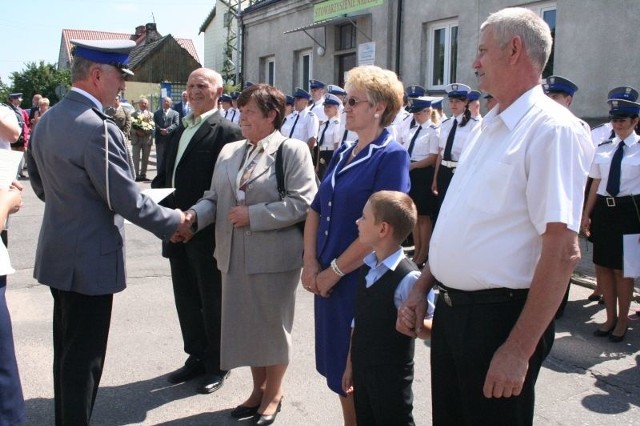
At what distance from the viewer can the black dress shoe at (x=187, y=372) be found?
424 centimetres

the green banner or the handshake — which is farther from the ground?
the green banner

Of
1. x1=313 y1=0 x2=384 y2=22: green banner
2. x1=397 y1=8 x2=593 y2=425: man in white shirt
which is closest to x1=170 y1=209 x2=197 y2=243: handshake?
A: x1=397 y1=8 x2=593 y2=425: man in white shirt

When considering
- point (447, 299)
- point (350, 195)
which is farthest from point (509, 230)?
point (350, 195)

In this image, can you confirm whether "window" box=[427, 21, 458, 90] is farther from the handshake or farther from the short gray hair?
the short gray hair

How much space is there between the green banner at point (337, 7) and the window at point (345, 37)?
57cm

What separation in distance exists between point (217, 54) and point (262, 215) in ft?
130

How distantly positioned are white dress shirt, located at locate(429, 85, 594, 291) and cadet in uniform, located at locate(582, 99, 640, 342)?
142 inches

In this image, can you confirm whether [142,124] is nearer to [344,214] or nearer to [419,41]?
[419,41]

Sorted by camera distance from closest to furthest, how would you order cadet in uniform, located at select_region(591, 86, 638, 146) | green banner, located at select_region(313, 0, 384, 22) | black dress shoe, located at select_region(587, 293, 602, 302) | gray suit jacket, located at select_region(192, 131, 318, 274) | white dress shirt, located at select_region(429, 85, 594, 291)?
1. white dress shirt, located at select_region(429, 85, 594, 291)
2. gray suit jacket, located at select_region(192, 131, 318, 274)
3. cadet in uniform, located at select_region(591, 86, 638, 146)
4. black dress shoe, located at select_region(587, 293, 602, 302)
5. green banner, located at select_region(313, 0, 384, 22)

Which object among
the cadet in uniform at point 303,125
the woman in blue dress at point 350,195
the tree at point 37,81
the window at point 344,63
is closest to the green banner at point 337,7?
the window at point 344,63

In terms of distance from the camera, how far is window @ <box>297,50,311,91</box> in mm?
18031

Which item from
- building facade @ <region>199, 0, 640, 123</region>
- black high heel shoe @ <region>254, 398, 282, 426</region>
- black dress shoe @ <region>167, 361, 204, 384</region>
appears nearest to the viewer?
black high heel shoe @ <region>254, 398, 282, 426</region>

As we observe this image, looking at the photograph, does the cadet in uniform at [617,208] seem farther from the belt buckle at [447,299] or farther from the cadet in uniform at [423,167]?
the belt buckle at [447,299]

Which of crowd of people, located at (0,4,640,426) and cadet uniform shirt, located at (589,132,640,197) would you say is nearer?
crowd of people, located at (0,4,640,426)
